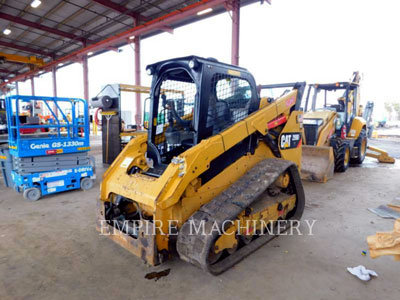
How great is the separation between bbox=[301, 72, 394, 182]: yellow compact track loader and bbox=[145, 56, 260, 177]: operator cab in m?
3.54

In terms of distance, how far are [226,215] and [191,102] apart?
53.9 inches

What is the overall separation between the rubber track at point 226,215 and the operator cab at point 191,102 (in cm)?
64

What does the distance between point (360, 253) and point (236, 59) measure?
29.4 ft

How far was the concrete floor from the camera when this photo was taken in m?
2.35

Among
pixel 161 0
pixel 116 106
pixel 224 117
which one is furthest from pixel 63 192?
pixel 161 0

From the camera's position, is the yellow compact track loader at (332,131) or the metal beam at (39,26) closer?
the yellow compact track loader at (332,131)

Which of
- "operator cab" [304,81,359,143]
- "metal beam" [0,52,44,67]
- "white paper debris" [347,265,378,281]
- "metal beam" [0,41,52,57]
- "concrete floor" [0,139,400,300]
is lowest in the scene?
"concrete floor" [0,139,400,300]

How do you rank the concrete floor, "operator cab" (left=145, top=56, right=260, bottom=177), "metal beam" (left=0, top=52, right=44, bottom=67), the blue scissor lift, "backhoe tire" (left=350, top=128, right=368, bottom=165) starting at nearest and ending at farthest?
1. the concrete floor
2. "operator cab" (left=145, top=56, right=260, bottom=177)
3. the blue scissor lift
4. "backhoe tire" (left=350, top=128, right=368, bottom=165)
5. "metal beam" (left=0, top=52, right=44, bottom=67)

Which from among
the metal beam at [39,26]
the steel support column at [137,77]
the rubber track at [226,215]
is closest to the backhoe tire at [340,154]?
the rubber track at [226,215]

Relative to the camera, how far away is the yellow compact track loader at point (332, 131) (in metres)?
6.20

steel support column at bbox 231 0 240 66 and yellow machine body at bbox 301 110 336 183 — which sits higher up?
steel support column at bbox 231 0 240 66

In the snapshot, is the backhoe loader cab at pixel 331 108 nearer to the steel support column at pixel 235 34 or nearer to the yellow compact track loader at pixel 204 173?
the yellow compact track loader at pixel 204 173

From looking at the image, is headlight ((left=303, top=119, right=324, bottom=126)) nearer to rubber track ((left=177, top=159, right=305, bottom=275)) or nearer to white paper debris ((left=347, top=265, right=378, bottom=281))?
rubber track ((left=177, top=159, right=305, bottom=275))

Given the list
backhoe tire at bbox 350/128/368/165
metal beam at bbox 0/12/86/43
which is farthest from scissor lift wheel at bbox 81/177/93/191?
metal beam at bbox 0/12/86/43
